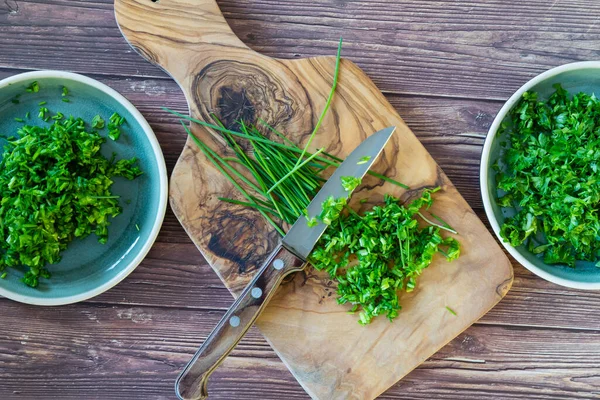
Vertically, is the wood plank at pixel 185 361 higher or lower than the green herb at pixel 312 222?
lower

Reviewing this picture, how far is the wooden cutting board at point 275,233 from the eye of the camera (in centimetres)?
151

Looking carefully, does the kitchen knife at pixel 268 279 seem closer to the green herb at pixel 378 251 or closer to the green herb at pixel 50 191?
the green herb at pixel 378 251

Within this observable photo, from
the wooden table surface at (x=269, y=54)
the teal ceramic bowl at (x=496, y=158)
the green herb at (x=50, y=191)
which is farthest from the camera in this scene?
the wooden table surface at (x=269, y=54)

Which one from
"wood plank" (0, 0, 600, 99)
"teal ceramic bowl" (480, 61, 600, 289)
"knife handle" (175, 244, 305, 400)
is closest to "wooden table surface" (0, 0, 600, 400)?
"wood plank" (0, 0, 600, 99)

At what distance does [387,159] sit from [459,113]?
12.8 inches

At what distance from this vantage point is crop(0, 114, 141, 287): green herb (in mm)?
1372

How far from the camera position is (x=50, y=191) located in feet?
4.51

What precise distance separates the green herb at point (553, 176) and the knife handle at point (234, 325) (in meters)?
0.67

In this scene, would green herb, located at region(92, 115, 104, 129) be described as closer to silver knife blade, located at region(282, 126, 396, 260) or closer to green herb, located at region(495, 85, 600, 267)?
silver knife blade, located at region(282, 126, 396, 260)

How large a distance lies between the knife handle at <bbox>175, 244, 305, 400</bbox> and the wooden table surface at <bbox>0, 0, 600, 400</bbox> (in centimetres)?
22

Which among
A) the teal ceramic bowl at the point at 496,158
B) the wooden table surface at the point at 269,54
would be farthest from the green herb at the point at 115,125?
the teal ceramic bowl at the point at 496,158

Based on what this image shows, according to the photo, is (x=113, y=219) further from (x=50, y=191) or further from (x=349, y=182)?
(x=349, y=182)

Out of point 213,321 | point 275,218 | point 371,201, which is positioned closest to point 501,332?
point 371,201

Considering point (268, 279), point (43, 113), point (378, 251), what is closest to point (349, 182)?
point (378, 251)
